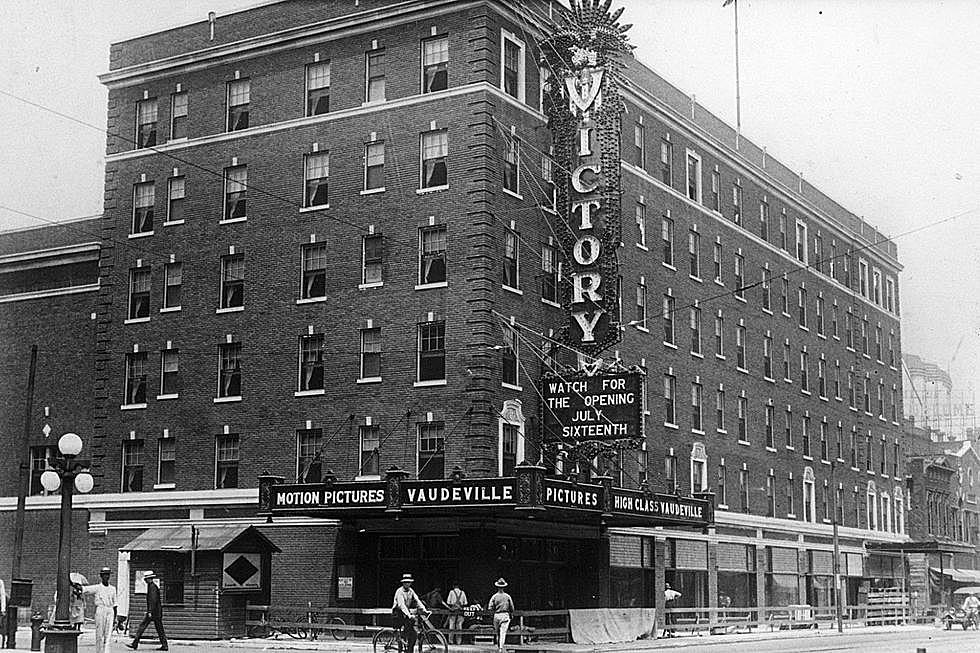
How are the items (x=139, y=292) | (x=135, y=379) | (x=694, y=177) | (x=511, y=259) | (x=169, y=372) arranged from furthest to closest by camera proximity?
(x=694, y=177), (x=139, y=292), (x=135, y=379), (x=169, y=372), (x=511, y=259)

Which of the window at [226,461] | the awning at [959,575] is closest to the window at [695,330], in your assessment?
the window at [226,461]

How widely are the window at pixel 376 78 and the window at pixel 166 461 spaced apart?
1475 cm

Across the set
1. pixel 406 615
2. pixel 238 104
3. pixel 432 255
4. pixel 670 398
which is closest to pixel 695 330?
pixel 670 398

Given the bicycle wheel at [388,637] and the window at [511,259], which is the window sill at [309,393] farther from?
the bicycle wheel at [388,637]

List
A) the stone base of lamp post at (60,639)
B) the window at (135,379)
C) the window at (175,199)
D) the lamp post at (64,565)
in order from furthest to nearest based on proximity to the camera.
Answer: the window at (175,199) < the window at (135,379) < the lamp post at (64,565) < the stone base of lamp post at (60,639)

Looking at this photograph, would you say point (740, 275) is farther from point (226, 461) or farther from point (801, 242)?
point (226, 461)

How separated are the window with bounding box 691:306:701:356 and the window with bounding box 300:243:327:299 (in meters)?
18.9

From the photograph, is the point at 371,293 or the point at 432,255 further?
the point at 371,293

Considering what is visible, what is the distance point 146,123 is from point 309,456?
15.4 meters

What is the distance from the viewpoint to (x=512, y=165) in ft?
155

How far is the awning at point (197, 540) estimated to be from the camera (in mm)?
41594

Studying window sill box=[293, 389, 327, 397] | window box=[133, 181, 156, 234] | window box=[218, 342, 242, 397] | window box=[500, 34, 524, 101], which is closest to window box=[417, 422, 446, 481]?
window sill box=[293, 389, 327, 397]

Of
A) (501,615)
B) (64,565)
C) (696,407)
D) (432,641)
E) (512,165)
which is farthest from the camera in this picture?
(696,407)

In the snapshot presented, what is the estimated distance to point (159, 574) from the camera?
42.3 m
